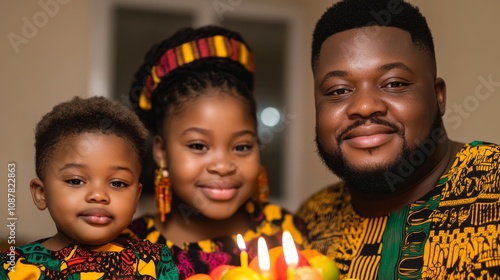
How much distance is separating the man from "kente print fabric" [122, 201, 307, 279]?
0.93 feet

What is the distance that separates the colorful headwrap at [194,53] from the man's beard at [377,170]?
0.49 meters

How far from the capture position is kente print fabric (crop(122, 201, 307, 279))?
5.71 ft

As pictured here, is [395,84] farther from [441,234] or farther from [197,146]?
[197,146]

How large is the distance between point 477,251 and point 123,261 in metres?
0.89

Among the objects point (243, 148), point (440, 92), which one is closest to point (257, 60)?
point (243, 148)

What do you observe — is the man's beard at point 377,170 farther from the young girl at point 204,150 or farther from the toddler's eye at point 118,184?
the toddler's eye at point 118,184

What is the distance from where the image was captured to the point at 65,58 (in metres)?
3.90

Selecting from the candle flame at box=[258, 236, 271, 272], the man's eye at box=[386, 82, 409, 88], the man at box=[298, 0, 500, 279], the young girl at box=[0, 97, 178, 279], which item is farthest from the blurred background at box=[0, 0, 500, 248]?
the candle flame at box=[258, 236, 271, 272]

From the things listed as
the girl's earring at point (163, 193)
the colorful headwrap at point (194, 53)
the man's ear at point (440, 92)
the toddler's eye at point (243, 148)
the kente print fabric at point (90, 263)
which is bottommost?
the kente print fabric at point (90, 263)

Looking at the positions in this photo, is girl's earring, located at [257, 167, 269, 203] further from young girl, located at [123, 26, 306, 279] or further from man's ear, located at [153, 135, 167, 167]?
man's ear, located at [153, 135, 167, 167]

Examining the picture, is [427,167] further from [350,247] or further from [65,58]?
[65,58]

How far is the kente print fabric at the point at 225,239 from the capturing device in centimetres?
174

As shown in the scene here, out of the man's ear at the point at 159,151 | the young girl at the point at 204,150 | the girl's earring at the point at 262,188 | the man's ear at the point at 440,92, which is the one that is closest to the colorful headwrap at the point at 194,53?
→ the young girl at the point at 204,150

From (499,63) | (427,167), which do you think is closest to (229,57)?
(427,167)
